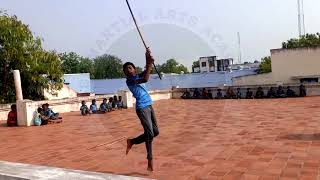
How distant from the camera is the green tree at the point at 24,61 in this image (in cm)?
1767

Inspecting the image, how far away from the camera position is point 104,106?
54.7ft

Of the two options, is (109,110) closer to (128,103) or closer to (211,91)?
(128,103)

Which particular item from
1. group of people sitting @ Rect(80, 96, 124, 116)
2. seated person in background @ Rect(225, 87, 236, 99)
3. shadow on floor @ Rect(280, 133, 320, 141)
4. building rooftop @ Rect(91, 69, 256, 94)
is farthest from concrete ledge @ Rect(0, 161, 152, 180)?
building rooftop @ Rect(91, 69, 256, 94)

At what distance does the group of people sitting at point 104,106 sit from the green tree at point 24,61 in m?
3.14

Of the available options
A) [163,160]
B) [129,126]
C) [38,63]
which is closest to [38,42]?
[38,63]

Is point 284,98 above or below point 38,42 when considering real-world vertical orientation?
Result: below

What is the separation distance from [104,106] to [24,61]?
436 cm

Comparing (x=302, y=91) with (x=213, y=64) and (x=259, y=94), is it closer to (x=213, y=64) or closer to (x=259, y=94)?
(x=259, y=94)

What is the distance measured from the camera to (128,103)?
60.8ft

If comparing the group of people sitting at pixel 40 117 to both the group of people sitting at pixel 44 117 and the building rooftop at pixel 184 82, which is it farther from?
the building rooftop at pixel 184 82

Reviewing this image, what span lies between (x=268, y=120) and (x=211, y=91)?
462 inches

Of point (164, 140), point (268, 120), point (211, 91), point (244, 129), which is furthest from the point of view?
point (211, 91)

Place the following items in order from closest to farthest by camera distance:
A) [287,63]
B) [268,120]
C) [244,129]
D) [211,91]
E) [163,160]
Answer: [163,160] < [244,129] < [268,120] < [211,91] < [287,63]

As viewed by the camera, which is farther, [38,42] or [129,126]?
[38,42]
